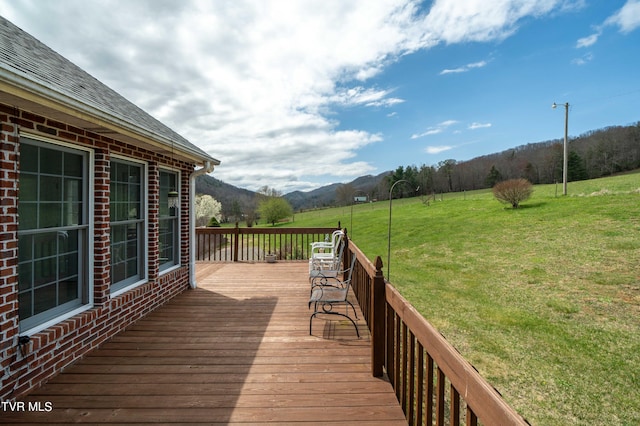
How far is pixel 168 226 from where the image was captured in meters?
4.84

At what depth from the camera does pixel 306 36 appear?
6.09 metres

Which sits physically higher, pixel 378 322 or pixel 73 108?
pixel 73 108

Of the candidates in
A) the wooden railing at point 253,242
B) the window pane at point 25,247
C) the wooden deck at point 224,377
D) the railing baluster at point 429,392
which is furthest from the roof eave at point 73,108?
the wooden railing at point 253,242

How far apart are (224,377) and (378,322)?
1.42m

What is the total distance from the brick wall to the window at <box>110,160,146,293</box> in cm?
12

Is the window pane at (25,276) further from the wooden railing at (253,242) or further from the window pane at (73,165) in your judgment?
the wooden railing at (253,242)

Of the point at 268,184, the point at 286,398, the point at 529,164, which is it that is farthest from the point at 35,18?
the point at 529,164

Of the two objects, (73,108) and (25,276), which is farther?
(25,276)

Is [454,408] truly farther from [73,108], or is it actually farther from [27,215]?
[27,215]

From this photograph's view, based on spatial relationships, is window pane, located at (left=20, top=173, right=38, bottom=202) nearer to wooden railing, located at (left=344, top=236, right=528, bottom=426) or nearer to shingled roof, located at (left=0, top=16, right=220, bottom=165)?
shingled roof, located at (left=0, top=16, right=220, bottom=165)

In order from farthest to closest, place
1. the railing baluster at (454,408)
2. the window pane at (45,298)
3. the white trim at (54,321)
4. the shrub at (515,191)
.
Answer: the shrub at (515,191) → the window pane at (45,298) → the white trim at (54,321) → the railing baluster at (454,408)

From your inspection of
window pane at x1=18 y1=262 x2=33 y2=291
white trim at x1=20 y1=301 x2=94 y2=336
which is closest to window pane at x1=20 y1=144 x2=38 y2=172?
window pane at x1=18 y1=262 x2=33 y2=291

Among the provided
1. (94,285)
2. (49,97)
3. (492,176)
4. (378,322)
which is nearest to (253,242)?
(94,285)

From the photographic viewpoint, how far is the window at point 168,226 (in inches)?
181
